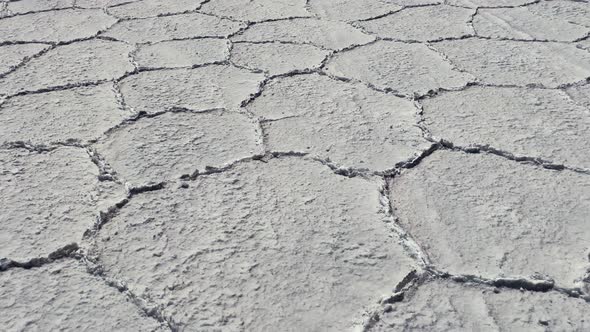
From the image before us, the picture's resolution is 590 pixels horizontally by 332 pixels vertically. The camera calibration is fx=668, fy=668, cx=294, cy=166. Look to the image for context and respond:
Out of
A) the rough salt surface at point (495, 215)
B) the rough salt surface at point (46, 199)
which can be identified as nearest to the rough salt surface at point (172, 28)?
the rough salt surface at point (46, 199)

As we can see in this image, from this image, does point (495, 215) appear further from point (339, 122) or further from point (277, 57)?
point (277, 57)

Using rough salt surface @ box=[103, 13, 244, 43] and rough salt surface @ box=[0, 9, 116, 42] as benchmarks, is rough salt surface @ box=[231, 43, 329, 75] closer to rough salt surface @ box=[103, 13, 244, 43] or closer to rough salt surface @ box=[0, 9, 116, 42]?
rough salt surface @ box=[103, 13, 244, 43]

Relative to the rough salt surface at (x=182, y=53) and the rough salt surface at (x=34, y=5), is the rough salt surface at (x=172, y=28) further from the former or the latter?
the rough salt surface at (x=34, y=5)

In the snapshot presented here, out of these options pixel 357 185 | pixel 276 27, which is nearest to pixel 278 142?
pixel 357 185

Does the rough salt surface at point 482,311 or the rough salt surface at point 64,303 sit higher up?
the rough salt surface at point 482,311

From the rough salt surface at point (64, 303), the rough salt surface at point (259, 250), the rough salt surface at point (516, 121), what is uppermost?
the rough salt surface at point (64, 303)

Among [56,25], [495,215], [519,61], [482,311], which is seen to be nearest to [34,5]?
[56,25]
